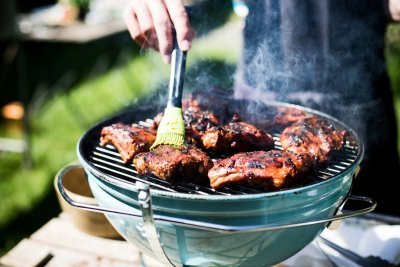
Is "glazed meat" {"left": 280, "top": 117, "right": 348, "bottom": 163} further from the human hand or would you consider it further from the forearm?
the forearm

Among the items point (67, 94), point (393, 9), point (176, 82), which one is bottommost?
point (67, 94)

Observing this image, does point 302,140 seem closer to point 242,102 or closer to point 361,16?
point 242,102

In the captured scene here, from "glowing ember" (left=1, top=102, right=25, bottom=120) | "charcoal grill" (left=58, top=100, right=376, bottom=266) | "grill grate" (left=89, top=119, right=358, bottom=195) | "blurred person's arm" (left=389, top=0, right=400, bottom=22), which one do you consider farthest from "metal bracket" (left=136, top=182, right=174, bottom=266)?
"glowing ember" (left=1, top=102, right=25, bottom=120)

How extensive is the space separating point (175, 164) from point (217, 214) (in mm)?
325

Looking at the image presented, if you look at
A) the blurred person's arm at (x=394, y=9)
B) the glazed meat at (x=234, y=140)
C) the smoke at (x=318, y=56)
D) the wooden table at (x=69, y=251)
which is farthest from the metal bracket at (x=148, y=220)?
the blurred person's arm at (x=394, y=9)

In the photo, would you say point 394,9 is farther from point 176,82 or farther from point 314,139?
point 176,82

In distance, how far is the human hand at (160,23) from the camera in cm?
228

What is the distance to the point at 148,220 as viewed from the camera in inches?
70.7

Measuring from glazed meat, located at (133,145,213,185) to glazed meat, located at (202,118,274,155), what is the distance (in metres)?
0.15

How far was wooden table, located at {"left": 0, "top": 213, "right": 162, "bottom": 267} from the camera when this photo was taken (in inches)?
106

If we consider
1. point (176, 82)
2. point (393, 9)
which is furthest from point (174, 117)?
point (393, 9)

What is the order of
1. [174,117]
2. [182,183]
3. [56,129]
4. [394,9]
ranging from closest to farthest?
[182,183]
[174,117]
[394,9]
[56,129]

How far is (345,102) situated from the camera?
129 inches

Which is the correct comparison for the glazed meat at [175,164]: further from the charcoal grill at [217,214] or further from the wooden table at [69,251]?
the wooden table at [69,251]
